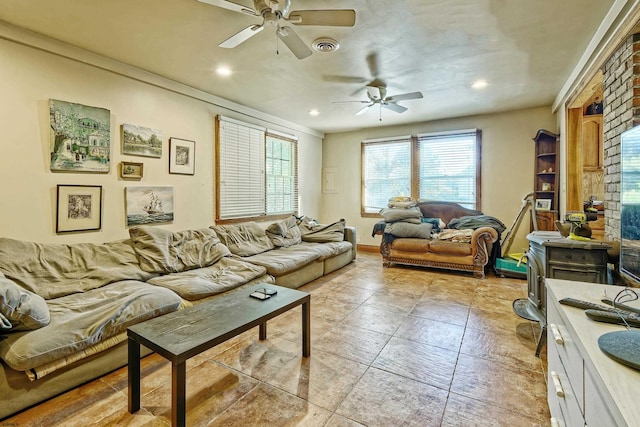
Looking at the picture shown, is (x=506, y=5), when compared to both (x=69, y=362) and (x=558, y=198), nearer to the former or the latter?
(x=558, y=198)

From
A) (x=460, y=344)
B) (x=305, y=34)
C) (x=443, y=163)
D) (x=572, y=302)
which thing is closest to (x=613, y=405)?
(x=572, y=302)

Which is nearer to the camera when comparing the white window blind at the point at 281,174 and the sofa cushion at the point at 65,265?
the sofa cushion at the point at 65,265

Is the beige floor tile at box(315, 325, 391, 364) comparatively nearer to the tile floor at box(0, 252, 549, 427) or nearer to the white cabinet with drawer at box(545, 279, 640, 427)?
the tile floor at box(0, 252, 549, 427)

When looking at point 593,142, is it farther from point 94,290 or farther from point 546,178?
point 94,290

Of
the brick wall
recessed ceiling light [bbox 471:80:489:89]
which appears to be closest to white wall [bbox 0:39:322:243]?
recessed ceiling light [bbox 471:80:489:89]

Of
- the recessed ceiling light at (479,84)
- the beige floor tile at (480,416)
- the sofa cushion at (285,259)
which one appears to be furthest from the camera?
the recessed ceiling light at (479,84)

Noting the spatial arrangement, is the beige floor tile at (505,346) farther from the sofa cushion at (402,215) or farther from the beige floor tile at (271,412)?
the sofa cushion at (402,215)

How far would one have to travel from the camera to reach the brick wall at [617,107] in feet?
6.91

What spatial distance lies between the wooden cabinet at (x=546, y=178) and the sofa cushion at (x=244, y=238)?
408cm

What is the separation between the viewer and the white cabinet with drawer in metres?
0.75

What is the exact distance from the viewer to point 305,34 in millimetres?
2576

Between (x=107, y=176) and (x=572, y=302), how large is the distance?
3.82 meters

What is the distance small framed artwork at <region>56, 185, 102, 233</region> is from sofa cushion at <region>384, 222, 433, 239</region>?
393cm

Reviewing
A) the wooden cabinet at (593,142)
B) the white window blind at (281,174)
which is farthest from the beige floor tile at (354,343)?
the wooden cabinet at (593,142)
